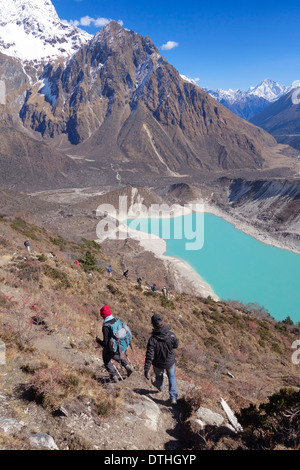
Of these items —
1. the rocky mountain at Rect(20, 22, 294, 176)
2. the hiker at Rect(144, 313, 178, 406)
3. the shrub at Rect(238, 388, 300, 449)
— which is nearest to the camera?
the shrub at Rect(238, 388, 300, 449)

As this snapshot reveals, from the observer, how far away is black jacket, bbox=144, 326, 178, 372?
17.9ft

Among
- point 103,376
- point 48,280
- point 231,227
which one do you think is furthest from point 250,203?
point 103,376

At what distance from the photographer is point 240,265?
44.5 m

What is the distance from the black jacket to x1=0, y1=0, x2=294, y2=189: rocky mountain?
115892 millimetres

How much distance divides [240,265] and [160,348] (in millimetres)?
41483

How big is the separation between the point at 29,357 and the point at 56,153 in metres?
113

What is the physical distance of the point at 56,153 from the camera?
4279 inches

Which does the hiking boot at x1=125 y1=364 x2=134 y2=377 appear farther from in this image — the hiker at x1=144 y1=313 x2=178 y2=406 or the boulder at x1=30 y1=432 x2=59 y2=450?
the boulder at x1=30 y1=432 x2=59 y2=450

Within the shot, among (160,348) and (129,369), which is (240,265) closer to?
(129,369)

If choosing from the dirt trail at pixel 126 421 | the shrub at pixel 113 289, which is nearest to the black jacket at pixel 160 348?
the dirt trail at pixel 126 421

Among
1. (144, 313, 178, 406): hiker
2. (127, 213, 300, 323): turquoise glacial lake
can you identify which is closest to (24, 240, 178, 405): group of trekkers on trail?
(144, 313, 178, 406): hiker

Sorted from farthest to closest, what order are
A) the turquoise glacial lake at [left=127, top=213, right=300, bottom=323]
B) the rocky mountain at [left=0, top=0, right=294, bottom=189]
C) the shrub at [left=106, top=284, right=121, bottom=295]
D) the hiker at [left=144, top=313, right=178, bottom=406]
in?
the rocky mountain at [left=0, top=0, right=294, bottom=189], the turquoise glacial lake at [left=127, top=213, right=300, bottom=323], the shrub at [left=106, top=284, right=121, bottom=295], the hiker at [left=144, top=313, right=178, bottom=406]

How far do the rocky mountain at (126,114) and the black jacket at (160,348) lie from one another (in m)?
116
